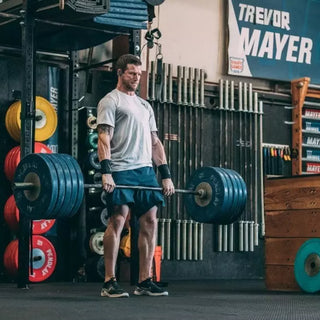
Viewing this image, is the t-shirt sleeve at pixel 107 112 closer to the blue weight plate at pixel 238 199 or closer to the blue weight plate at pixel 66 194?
the blue weight plate at pixel 66 194

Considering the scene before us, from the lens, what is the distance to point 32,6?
18.5 ft

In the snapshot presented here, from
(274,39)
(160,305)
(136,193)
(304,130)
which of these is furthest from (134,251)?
(274,39)

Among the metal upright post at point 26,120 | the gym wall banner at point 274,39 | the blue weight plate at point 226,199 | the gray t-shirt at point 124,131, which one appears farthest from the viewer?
the gym wall banner at point 274,39

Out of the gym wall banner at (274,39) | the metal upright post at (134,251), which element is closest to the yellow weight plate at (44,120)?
the metal upright post at (134,251)

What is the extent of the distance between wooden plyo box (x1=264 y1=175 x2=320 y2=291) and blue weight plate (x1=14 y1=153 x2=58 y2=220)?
1.79m

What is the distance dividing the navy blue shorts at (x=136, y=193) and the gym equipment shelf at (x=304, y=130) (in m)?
3.55

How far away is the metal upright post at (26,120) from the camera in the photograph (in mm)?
5535

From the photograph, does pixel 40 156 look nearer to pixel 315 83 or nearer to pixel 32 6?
pixel 32 6

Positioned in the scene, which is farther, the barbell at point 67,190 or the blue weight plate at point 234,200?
the blue weight plate at point 234,200

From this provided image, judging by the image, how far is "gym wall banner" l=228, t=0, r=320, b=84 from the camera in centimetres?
793

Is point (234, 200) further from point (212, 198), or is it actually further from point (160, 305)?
point (160, 305)

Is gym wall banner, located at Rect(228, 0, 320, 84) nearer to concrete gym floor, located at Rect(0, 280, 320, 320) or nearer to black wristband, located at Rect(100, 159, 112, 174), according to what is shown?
concrete gym floor, located at Rect(0, 280, 320, 320)

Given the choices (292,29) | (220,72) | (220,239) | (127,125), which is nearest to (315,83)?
(292,29)

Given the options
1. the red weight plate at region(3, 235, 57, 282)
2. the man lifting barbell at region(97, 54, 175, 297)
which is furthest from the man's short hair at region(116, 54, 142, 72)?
the red weight plate at region(3, 235, 57, 282)
